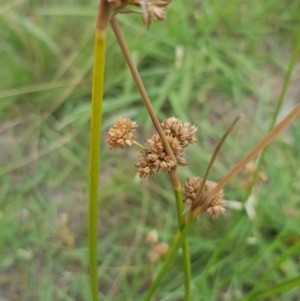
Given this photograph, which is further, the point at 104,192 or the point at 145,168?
the point at 104,192

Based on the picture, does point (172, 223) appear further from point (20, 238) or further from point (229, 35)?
point (229, 35)

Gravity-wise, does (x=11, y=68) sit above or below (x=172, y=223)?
above

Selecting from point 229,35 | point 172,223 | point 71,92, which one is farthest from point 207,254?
point 229,35

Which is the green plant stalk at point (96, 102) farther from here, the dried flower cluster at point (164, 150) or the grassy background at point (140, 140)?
the grassy background at point (140, 140)

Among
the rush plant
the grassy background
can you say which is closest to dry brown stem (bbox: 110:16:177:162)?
the rush plant

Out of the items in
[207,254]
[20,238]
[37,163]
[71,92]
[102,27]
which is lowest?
[102,27]

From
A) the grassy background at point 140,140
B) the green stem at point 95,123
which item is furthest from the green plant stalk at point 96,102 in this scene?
the grassy background at point 140,140

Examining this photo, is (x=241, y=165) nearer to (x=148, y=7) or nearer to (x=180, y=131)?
(x=180, y=131)
